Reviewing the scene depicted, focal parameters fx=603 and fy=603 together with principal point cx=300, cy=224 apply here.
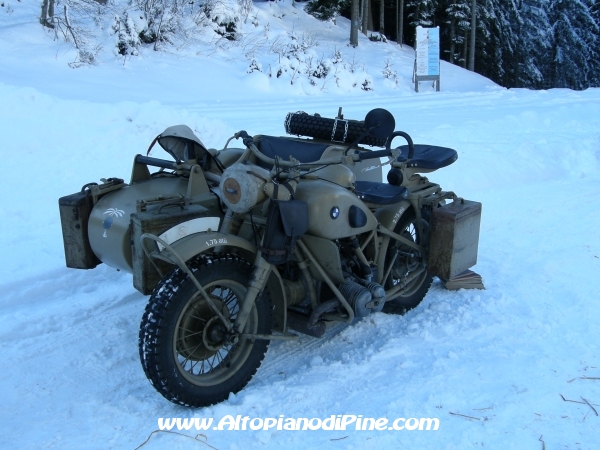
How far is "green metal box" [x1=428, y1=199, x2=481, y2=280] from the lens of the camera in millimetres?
4332

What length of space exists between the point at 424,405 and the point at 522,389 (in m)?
0.60

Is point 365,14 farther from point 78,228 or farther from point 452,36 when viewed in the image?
point 78,228

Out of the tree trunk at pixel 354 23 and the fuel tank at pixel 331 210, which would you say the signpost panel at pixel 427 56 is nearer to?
the tree trunk at pixel 354 23

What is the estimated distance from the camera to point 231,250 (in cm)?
351

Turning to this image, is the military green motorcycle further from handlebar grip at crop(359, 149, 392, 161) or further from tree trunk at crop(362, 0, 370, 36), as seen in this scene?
tree trunk at crop(362, 0, 370, 36)

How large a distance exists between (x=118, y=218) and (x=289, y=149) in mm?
1276

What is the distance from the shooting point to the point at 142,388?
347cm

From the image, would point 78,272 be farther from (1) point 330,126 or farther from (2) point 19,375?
(1) point 330,126

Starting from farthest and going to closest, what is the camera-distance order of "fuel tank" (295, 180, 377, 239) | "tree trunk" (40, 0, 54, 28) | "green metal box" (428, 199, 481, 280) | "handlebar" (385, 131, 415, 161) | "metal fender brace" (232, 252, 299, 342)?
1. "tree trunk" (40, 0, 54, 28)
2. "green metal box" (428, 199, 481, 280)
3. "handlebar" (385, 131, 415, 161)
4. "fuel tank" (295, 180, 377, 239)
5. "metal fender brace" (232, 252, 299, 342)

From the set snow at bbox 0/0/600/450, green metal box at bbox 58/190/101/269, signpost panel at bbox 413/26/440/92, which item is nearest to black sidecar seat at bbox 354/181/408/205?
snow at bbox 0/0/600/450

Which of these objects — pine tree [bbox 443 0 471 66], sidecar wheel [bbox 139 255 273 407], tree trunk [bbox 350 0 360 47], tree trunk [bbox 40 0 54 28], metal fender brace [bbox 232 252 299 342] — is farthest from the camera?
pine tree [bbox 443 0 471 66]

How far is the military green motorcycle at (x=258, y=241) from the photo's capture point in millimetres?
3195

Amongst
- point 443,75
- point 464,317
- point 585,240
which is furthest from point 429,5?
point 464,317

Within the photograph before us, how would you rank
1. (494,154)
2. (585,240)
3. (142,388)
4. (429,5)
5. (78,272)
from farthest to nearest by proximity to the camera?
(429,5)
(494,154)
(585,240)
(78,272)
(142,388)
